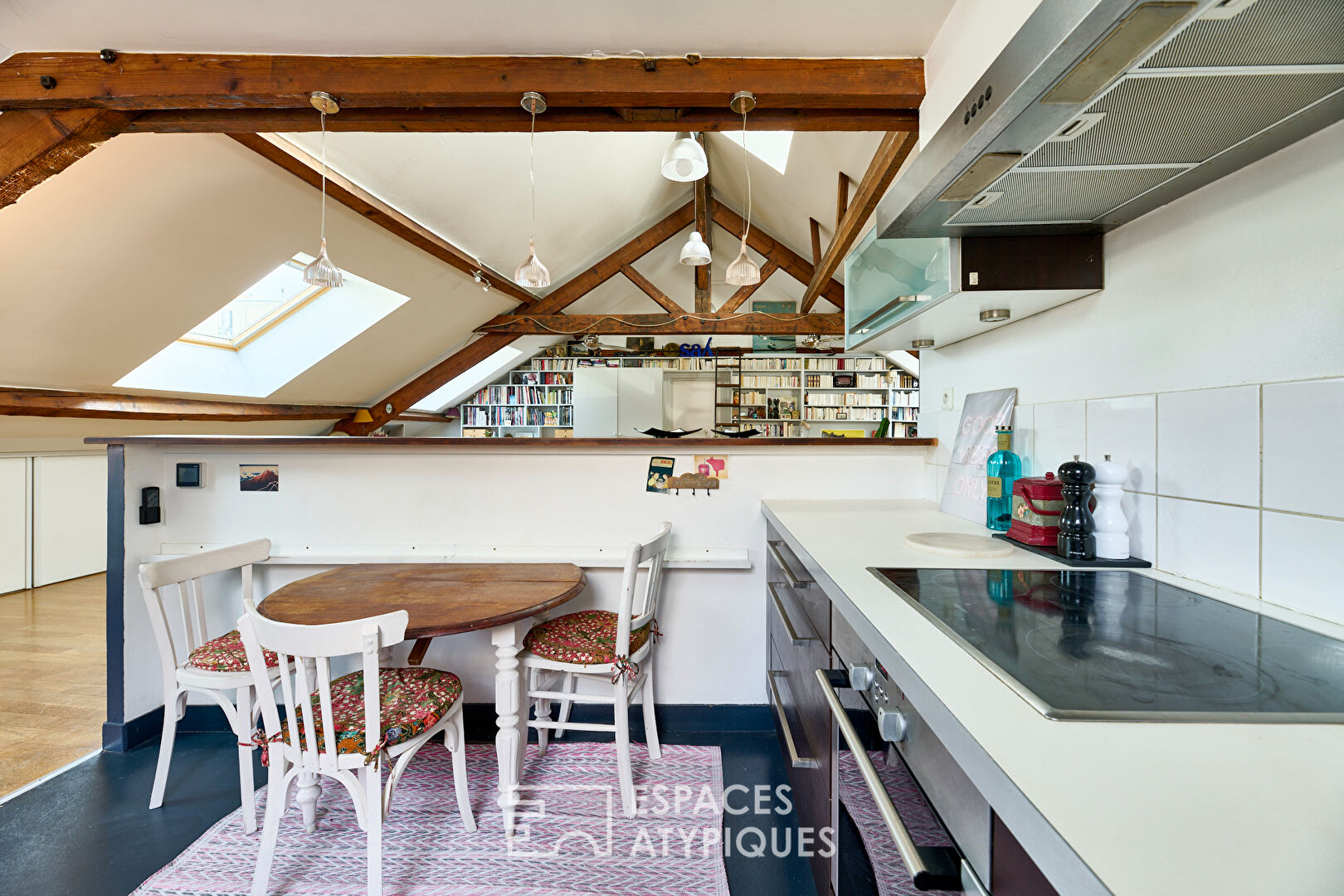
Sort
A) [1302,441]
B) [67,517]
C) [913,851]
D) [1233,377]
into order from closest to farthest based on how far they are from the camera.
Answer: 1. [913,851]
2. [1302,441]
3. [1233,377]
4. [67,517]

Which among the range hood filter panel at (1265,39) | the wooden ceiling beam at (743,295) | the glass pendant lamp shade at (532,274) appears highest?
the wooden ceiling beam at (743,295)

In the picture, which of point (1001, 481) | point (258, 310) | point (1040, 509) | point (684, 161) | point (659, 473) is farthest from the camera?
point (258, 310)

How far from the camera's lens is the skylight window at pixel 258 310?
4.84 metres

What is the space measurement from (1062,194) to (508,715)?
1894mm

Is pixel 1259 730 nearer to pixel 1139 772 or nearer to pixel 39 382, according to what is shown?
pixel 1139 772

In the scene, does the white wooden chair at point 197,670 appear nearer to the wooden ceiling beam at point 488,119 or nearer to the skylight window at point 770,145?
the wooden ceiling beam at point 488,119

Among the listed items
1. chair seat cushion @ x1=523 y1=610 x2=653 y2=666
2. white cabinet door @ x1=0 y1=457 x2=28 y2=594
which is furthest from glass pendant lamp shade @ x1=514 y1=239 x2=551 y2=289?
white cabinet door @ x1=0 y1=457 x2=28 y2=594

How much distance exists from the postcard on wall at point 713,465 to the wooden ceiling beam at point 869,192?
4.51 feet

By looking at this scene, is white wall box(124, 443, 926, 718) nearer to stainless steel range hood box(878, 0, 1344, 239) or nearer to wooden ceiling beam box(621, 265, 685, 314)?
stainless steel range hood box(878, 0, 1344, 239)

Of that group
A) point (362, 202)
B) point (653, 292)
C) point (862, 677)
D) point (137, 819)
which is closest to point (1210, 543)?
point (862, 677)

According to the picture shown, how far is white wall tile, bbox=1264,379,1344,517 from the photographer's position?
2.67 feet

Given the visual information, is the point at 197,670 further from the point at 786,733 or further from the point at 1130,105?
the point at 1130,105

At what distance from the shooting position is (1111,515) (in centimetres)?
121

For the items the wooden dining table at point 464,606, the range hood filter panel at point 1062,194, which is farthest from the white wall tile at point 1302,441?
the wooden dining table at point 464,606
